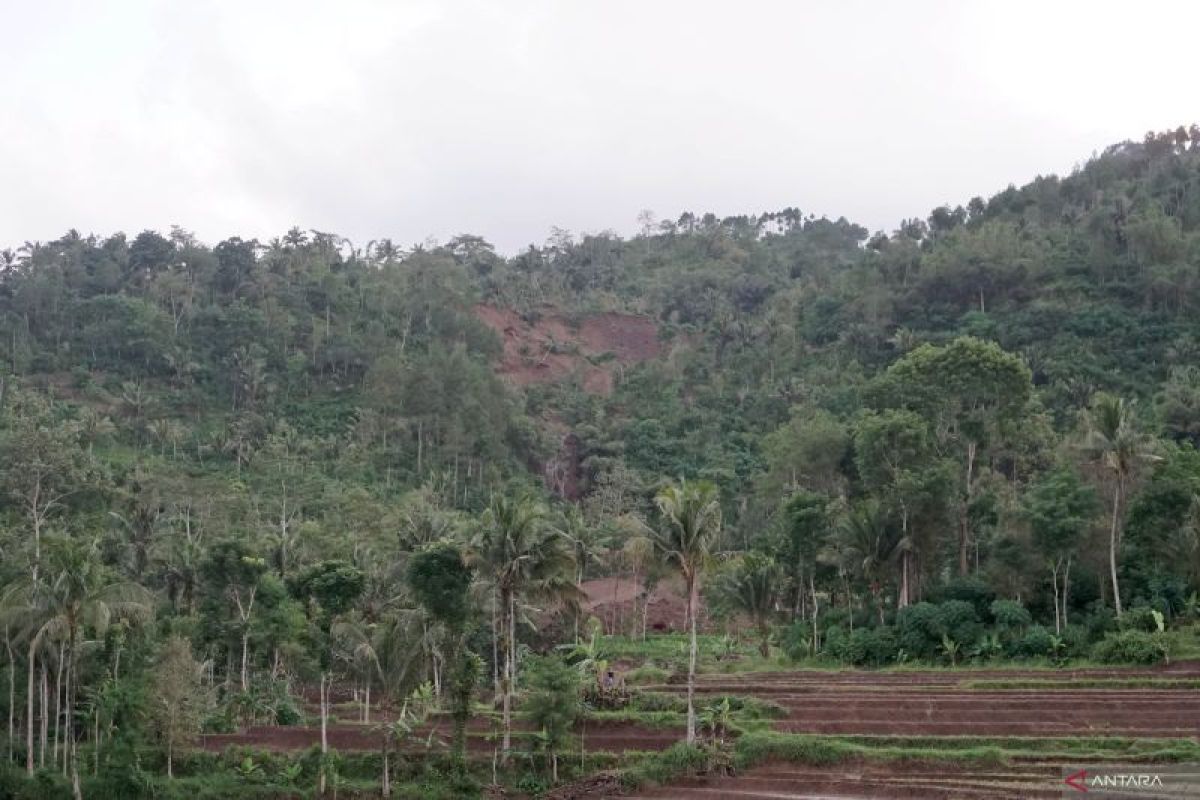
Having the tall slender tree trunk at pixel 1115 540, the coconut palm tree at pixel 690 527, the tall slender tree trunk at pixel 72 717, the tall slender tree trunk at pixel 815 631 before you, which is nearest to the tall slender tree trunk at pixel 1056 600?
the tall slender tree trunk at pixel 1115 540

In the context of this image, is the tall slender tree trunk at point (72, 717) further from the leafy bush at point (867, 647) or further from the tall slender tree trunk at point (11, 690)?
the leafy bush at point (867, 647)

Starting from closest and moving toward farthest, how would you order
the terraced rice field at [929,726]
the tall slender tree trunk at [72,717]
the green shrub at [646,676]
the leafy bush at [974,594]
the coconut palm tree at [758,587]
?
the terraced rice field at [929,726], the tall slender tree trunk at [72,717], the green shrub at [646,676], the leafy bush at [974,594], the coconut palm tree at [758,587]

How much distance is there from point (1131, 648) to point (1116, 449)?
18.8 ft

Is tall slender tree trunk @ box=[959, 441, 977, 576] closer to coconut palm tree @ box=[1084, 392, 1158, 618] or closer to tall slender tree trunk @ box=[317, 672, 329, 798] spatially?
coconut palm tree @ box=[1084, 392, 1158, 618]

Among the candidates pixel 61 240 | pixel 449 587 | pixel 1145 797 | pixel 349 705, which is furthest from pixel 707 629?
pixel 61 240

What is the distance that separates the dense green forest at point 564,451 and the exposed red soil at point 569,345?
30 cm

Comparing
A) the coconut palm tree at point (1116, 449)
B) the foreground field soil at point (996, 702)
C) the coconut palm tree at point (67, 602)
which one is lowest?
the foreground field soil at point (996, 702)

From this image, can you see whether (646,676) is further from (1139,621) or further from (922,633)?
(1139,621)

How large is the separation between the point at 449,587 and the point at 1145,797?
17.9 metres

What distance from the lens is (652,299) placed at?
104 metres

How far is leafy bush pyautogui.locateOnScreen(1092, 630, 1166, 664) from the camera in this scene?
32.0 meters

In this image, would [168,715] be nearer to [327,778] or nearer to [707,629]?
[327,778]

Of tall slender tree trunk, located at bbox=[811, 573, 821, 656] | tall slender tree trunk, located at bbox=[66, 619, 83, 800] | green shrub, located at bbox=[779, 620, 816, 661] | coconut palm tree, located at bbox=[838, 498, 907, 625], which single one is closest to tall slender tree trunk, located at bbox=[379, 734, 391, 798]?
Answer: tall slender tree trunk, located at bbox=[66, 619, 83, 800]

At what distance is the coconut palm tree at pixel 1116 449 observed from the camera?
113 ft
